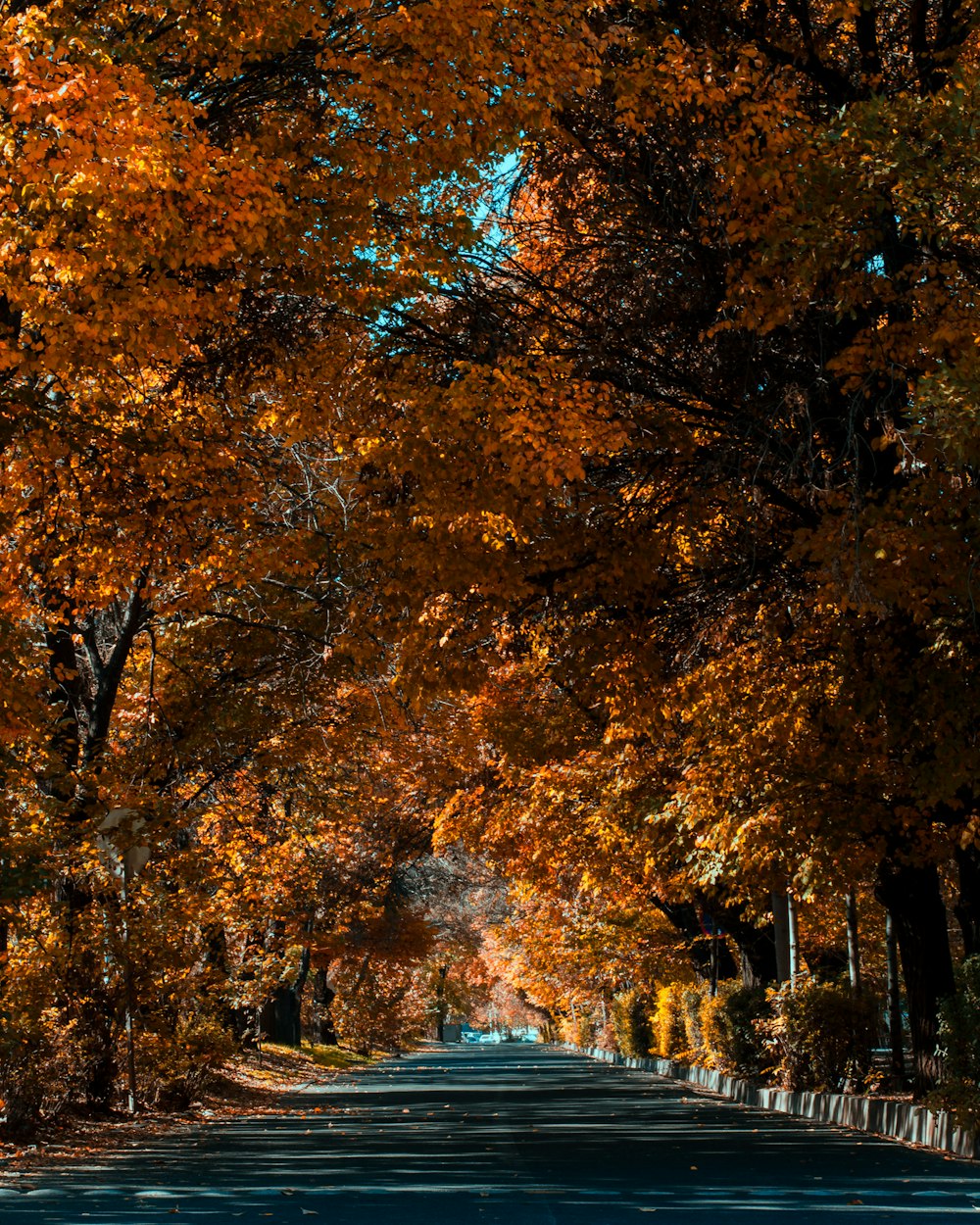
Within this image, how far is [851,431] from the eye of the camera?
37.1 ft

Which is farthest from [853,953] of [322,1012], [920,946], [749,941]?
[322,1012]

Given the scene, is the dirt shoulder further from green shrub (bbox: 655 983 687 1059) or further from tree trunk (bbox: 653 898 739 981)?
tree trunk (bbox: 653 898 739 981)

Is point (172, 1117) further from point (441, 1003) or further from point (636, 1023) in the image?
point (441, 1003)

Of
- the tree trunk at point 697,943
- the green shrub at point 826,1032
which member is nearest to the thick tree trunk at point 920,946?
the green shrub at point 826,1032

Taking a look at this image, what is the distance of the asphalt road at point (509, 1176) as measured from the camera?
8.98m

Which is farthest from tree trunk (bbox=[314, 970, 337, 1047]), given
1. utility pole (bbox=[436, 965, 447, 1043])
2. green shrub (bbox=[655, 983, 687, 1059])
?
utility pole (bbox=[436, 965, 447, 1043])

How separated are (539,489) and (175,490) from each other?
9.65 ft

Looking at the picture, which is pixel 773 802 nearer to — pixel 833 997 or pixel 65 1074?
pixel 833 997

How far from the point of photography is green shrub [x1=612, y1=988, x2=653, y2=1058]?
4078cm

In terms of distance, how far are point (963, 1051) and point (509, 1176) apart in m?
4.23

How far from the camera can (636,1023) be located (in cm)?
4138

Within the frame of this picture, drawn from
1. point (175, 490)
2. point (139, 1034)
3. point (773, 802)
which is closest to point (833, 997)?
point (773, 802)

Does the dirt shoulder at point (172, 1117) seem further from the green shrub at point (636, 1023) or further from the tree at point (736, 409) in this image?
the green shrub at point (636, 1023)

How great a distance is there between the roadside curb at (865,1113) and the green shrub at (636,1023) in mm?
14618
